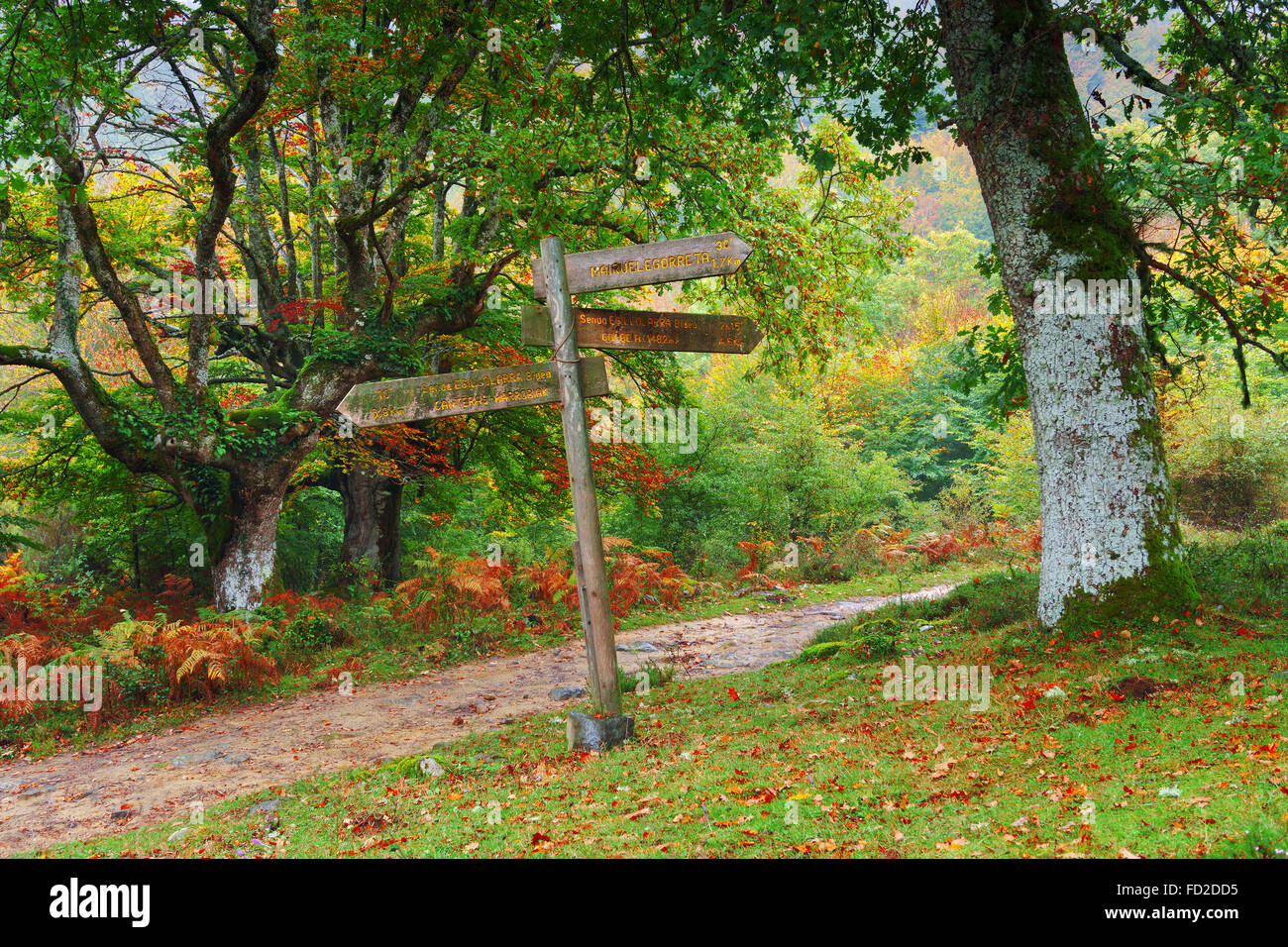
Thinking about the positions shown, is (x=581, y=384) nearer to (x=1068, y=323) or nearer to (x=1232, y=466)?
(x=1068, y=323)

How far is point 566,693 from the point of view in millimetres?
9648

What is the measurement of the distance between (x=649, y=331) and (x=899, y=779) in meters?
3.95

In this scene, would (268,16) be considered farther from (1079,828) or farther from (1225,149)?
(1079,828)

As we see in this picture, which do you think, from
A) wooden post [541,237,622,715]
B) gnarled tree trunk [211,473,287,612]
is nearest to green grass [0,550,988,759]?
gnarled tree trunk [211,473,287,612]

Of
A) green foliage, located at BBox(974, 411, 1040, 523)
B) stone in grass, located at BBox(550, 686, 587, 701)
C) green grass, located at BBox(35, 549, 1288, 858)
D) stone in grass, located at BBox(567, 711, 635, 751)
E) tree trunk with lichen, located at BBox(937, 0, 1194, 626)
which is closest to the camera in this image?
green grass, located at BBox(35, 549, 1288, 858)

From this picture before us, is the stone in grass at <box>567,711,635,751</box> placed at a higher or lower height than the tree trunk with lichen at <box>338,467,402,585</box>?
lower

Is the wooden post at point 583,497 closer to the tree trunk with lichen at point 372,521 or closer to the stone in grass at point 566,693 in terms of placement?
the stone in grass at point 566,693

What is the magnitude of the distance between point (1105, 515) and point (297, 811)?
21.6 feet

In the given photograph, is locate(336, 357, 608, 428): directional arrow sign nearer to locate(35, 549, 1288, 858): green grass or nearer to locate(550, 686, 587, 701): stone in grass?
locate(35, 549, 1288, 858): green grass

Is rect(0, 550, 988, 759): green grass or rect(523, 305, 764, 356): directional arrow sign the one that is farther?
rect(0, 550, 988, 759): green grass

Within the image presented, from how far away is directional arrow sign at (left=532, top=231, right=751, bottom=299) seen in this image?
20.5ft

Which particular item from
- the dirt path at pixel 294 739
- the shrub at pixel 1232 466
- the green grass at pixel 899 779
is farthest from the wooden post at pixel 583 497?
the shrub at pixel 1232 466

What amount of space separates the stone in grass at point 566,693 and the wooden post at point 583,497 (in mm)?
3361

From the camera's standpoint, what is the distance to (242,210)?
14.3m
